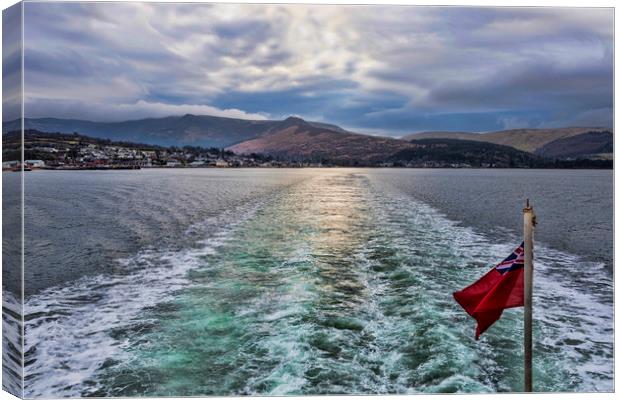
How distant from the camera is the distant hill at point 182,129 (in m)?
11.2

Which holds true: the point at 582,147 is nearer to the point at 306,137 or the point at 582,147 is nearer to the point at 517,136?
the point at 517,136

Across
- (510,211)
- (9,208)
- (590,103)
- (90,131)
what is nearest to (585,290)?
(590,103)

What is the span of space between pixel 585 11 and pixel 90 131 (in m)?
10.5

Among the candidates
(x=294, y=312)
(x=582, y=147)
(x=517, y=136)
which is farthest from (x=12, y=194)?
(x=517, y=136)

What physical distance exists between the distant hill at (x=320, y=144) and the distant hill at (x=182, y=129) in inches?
13.0

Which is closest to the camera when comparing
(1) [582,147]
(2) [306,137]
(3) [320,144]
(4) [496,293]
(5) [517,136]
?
(4) [496,293]

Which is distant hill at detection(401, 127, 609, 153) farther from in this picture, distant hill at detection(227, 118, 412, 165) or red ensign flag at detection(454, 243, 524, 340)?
red ensign flag at detection(454, 243, 524, 340)

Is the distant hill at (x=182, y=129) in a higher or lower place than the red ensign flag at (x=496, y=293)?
higher

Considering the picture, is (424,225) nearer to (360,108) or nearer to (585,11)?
(360,108)

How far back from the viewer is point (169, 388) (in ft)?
18.9

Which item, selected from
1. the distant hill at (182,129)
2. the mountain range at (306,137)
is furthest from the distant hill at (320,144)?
the distant hill at (182,129)

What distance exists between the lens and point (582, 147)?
419 inches

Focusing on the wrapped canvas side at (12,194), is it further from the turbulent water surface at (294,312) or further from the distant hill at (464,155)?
the distant hill at (464,155)

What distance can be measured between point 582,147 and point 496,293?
794cm
